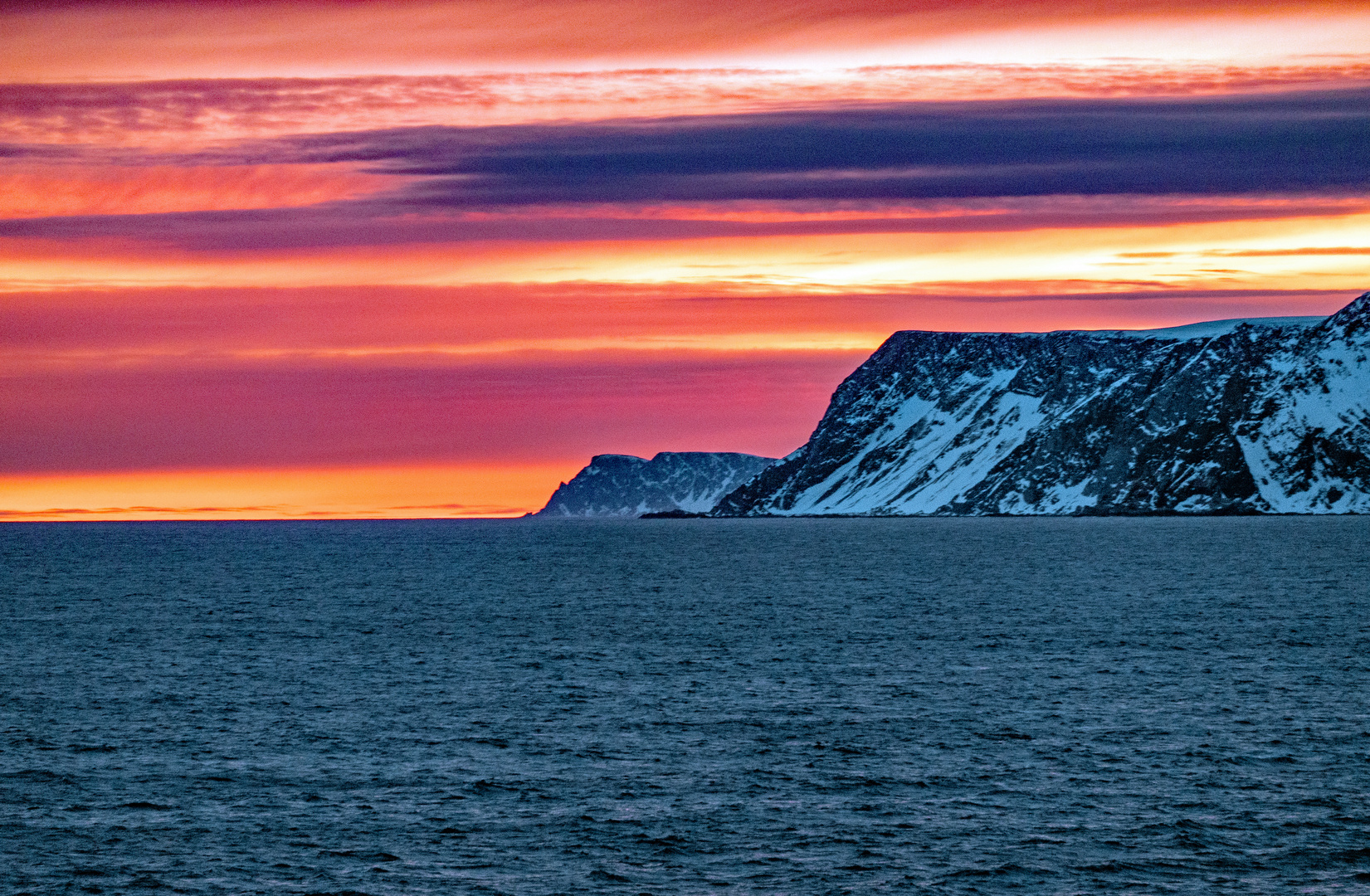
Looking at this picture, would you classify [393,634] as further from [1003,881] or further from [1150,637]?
[1003,881]

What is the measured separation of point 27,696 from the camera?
6869 centimetres

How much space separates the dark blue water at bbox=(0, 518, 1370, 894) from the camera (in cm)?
3812

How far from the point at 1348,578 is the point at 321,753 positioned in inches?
4900

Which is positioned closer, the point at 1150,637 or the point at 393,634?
the point at 1150,637

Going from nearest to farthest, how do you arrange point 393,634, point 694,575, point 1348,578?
point 393,634 → point 1348,578 → point 694,575

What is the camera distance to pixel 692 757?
52.2 metres

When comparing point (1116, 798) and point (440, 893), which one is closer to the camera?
point (440, 893)

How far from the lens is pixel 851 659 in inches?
3231

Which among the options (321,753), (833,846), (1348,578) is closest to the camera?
(833,846)

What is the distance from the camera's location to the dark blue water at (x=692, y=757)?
38125 millimetres

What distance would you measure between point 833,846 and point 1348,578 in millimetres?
126137

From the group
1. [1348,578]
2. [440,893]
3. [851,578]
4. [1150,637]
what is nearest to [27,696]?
[440,893]

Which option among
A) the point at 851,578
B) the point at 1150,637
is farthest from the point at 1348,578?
the point at 1150,637

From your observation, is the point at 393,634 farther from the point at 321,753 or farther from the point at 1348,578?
the point at 1348,578
